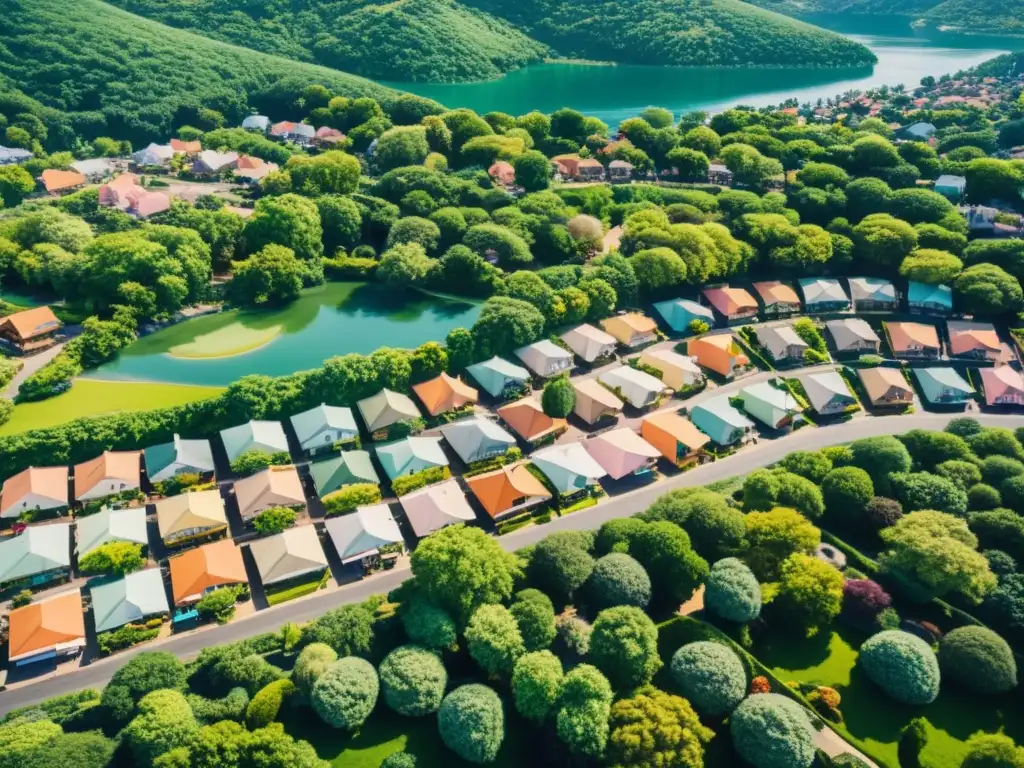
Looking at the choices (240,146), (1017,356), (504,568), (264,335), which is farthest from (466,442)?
(240,146)

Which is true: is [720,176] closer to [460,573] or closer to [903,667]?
[903,667]

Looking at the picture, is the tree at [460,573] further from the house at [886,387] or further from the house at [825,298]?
the house at [825,298]

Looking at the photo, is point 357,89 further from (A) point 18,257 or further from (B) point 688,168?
(A) point 18,257

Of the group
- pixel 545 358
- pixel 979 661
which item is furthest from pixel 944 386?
pixel 545 358

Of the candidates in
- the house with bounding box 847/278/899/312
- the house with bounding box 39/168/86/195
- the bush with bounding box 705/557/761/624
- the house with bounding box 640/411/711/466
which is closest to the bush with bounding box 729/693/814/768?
the bush with bounding box 705/557/761/624

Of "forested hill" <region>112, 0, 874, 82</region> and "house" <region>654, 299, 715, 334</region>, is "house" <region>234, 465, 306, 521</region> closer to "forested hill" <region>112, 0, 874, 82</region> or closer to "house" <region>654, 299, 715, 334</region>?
"house" <region>654, 299, 715, 334</region>

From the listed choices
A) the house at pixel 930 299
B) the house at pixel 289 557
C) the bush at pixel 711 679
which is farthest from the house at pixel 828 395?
the house at pixel 289 557
